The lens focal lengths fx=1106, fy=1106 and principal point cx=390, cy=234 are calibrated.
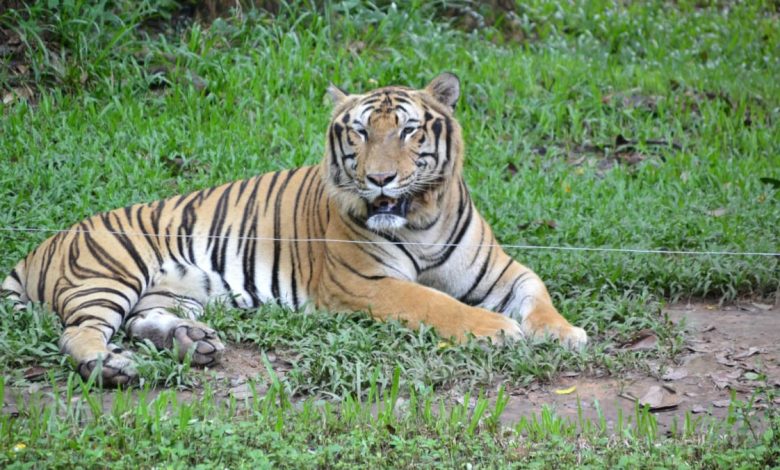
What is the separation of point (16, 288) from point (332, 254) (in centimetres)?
157

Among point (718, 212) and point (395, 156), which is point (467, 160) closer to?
point (718, 212)

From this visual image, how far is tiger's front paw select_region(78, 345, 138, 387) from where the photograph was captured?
4.46 meters

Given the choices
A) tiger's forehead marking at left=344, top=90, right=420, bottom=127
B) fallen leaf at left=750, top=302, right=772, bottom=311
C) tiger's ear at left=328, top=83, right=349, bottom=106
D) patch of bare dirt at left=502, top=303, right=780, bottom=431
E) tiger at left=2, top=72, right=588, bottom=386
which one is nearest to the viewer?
patch of bare dirt at left=502, top=303, right=780, bottom=431

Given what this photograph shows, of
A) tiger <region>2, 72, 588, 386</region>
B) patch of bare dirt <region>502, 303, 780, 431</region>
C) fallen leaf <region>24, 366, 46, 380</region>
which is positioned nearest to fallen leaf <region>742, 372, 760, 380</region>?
patch of bare dirt <region>502, 303, 780, 431</region>

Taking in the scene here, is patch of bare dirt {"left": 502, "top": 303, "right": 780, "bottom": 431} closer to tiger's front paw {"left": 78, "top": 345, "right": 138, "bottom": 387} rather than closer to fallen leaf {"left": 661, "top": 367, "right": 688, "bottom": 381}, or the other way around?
fallen leaf {"left": 661, "top": 367, "right": 688, "bottom": 381}

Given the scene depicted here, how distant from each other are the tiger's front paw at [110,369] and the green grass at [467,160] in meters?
0.10

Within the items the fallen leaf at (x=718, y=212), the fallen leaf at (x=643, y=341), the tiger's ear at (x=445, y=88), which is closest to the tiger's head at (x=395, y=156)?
the tiger's ear at (x=445, y=88)

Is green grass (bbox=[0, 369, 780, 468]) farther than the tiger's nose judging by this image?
No

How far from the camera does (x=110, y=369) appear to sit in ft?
14.6

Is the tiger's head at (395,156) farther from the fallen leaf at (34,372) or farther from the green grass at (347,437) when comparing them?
the fallen leaf at (34,372)

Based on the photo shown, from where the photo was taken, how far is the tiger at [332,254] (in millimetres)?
5066

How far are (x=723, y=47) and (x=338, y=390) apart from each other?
7519 millimetres

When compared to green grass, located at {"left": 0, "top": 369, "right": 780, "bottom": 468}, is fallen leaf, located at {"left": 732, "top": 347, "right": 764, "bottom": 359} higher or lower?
lower

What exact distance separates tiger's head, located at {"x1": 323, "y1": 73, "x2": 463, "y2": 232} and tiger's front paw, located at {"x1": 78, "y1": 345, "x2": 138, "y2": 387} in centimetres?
136
